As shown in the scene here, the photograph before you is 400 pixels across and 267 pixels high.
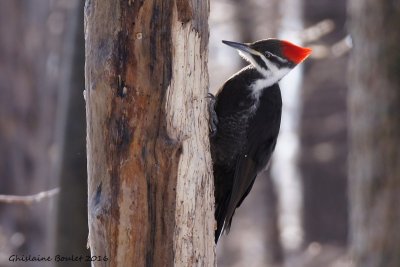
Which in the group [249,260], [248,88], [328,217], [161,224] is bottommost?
[249,260]

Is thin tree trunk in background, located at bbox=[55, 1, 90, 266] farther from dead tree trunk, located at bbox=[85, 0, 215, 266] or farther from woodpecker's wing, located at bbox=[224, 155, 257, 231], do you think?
dead tree trunk, located at bbox=[85, 0, 215, 266]

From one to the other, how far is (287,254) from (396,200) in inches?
311

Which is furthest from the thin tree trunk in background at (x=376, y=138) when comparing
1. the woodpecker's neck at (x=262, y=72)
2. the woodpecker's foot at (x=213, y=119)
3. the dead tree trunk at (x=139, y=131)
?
the dead tree trunk at (x=139, y=131)

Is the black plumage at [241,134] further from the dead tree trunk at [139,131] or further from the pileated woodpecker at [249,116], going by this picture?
the dead tree trunk at [139,131]

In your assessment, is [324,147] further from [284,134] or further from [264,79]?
[264,79]

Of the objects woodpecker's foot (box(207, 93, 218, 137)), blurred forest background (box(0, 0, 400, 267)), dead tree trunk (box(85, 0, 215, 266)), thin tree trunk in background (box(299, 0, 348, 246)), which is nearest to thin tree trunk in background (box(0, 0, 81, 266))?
blurred forest background (box(0, 0, 400, 267))

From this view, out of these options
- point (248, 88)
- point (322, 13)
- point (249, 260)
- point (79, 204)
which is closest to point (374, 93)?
point (248, 88)

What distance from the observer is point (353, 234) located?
695cm

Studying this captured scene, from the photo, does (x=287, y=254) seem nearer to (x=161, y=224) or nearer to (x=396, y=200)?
(x=396, y=200)

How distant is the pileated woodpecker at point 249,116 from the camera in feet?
15.8

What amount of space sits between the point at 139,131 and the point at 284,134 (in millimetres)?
11536

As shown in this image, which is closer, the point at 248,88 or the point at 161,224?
the point at 161,224

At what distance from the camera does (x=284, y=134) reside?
588 inches

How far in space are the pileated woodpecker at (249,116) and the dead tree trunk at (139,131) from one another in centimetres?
112
